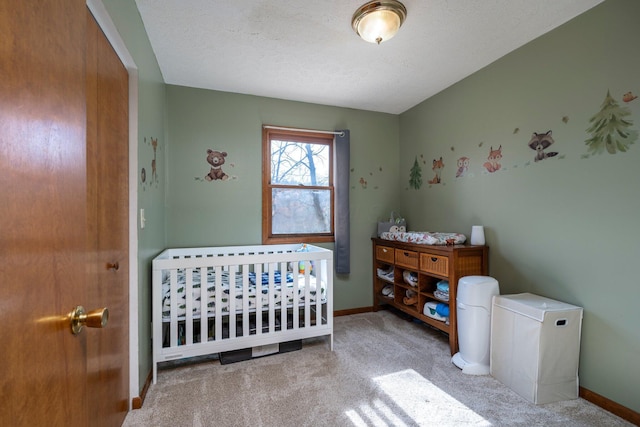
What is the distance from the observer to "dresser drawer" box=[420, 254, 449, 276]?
2.34 m

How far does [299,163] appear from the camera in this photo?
3.20 m

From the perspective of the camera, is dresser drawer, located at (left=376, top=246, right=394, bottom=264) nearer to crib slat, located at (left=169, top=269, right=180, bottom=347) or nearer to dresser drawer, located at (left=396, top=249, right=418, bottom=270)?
dresser drawer, located at (left=396, top=249, right=418, bottom=270)

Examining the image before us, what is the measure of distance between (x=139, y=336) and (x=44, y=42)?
170cm

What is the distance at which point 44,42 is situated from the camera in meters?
0.54

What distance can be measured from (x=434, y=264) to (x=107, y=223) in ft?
7.52

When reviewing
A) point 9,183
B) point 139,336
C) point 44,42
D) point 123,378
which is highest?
point 44,42

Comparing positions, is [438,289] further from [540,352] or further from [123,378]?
[123,378]

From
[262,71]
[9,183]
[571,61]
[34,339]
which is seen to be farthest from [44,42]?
[571,61]

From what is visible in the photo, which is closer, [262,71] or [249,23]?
[249,23]

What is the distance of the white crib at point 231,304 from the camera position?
2004mm

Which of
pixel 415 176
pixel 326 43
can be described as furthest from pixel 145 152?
pixel 415 176

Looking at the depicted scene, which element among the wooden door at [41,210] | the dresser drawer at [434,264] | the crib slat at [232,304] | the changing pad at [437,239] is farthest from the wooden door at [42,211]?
the changing pad at [437,239]

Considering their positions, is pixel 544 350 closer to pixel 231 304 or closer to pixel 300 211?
pixel 231 304

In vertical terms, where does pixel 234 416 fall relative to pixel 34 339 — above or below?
below
